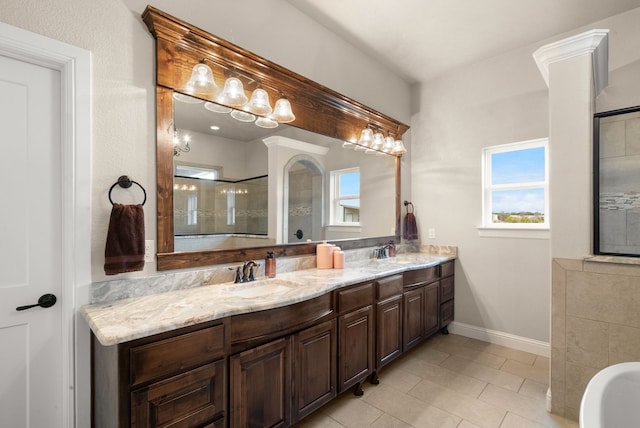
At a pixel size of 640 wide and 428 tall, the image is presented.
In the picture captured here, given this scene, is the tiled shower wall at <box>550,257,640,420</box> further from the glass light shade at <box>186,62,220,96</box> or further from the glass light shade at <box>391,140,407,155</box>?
the glass light shade at <box>186,62,220,96</box>

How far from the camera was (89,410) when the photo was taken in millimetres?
1508

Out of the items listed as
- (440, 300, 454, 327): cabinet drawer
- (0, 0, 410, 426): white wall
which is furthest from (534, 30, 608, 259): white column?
(0, 0, 410, 426): white wall

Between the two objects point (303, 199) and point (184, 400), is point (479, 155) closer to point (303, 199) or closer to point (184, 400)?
point (303, 199)

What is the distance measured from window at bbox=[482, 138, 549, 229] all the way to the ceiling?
105 cm

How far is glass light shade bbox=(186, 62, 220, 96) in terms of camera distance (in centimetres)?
183

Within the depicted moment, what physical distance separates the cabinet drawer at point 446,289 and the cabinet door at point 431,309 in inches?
4.2

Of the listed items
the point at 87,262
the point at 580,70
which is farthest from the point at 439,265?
the point at 87,262

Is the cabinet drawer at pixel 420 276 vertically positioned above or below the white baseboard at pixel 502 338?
above

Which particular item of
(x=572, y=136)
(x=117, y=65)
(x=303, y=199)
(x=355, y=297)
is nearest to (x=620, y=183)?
(x=572, y=136)

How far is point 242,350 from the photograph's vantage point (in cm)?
150

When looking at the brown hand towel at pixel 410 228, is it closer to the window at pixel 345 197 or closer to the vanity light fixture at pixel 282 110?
the window at pixel 345 197

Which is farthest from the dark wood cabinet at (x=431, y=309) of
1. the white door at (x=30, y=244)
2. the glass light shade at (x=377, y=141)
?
the white door at (x=30, y=244)

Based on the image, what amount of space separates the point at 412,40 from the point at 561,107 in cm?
152

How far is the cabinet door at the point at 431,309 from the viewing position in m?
3.02
